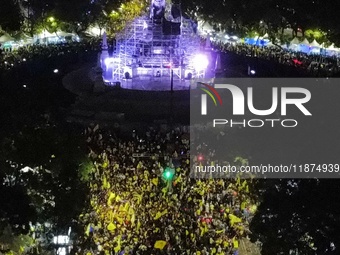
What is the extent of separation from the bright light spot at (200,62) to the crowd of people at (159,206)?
1053cm

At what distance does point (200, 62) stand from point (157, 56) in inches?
109

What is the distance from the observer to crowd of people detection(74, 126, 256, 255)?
14.7 m

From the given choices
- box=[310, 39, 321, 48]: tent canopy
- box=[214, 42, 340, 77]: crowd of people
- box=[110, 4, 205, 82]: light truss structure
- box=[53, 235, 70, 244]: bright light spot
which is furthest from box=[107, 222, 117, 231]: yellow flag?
box=[310, 39, 321, 48]: tent canopy

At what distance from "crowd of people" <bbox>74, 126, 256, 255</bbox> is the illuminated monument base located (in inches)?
381

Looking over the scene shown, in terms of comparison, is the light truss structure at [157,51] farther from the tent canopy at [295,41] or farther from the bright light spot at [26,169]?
the tent canopy at [295,41]

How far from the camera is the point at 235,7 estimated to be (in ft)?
161

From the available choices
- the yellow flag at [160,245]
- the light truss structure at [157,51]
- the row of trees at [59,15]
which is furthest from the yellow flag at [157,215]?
the row of trees at [59,15]

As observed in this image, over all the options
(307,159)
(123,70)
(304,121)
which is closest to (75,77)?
(123,70)

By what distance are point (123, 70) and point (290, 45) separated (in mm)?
19130

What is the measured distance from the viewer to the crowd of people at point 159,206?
1467cm

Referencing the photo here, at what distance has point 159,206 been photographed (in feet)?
54.5

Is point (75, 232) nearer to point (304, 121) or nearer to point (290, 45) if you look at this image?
point (304, 121)

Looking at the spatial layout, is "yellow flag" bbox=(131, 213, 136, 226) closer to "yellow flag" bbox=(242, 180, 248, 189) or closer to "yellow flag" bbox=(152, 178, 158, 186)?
"yellow flag" bbox=(152, 178, 158, 186)

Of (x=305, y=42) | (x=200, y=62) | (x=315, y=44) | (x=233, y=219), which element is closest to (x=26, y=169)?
(x=233, y=219)
